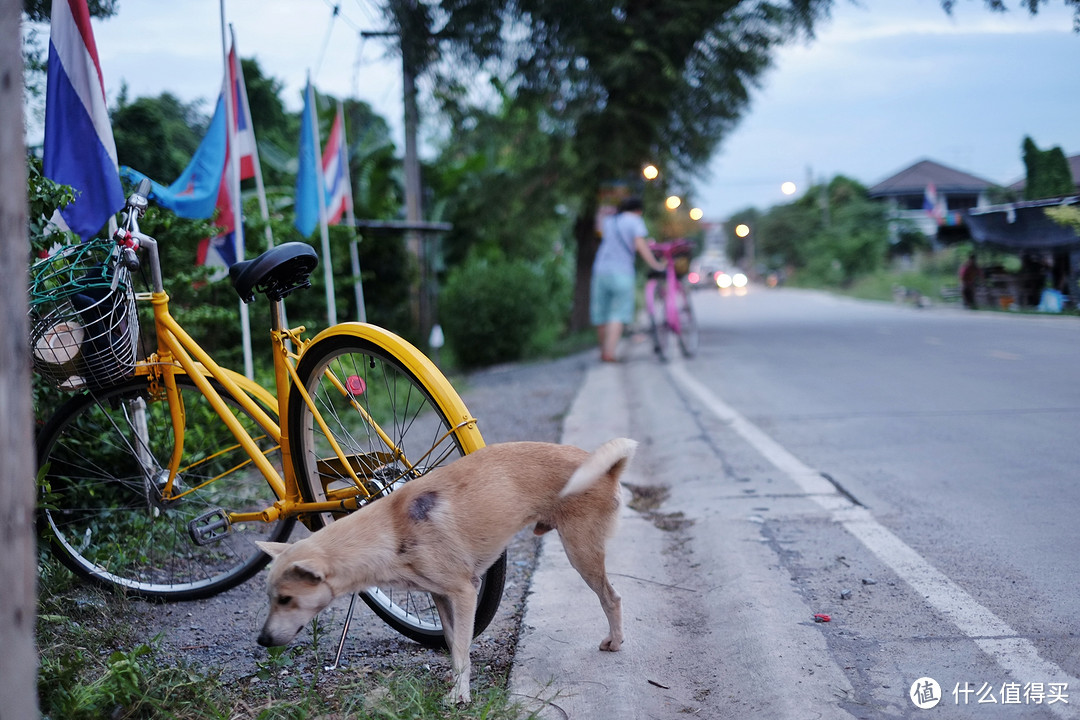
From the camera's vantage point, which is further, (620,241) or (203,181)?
(620,241)

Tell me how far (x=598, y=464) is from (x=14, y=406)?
1596mm

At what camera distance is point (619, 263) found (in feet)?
37.7

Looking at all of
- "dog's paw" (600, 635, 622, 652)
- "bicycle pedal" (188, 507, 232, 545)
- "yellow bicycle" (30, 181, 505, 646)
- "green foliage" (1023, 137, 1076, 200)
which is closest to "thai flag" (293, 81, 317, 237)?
"yellow bicycle" (30, 181, 505, 646)

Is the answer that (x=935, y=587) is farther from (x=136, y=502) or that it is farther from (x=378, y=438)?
(x=136, y=502)

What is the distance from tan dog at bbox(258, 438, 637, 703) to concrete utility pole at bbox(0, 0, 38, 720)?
2.57ft

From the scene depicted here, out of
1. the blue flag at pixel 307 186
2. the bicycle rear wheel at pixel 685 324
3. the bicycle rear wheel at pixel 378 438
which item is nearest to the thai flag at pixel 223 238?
the blue flag at pixel 307 186

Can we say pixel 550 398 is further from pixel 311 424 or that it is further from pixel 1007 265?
pixel 1007 265

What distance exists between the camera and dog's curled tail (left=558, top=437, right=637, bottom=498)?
275 cm

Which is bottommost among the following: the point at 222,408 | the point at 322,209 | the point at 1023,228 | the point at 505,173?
the point at 222,408

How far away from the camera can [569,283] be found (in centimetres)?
2431

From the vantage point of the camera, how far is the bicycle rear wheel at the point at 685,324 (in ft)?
39.3

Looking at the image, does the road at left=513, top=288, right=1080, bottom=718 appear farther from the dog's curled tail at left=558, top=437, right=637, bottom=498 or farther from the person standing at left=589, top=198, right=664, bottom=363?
the person standing at left=589, top=198, right=664, bottom=363

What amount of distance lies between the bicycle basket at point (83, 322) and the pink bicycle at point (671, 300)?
8.89m

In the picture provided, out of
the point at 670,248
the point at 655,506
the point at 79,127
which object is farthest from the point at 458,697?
the point at 670,248
